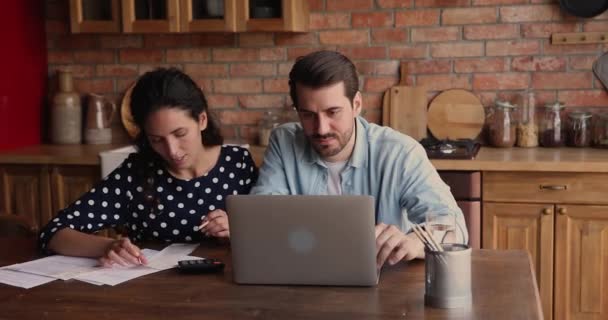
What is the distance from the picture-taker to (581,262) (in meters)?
3.19

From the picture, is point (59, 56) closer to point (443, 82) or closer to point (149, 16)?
point (149, 16)

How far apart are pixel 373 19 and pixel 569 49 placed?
0.93 metres

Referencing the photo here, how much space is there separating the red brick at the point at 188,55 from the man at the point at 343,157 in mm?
1732

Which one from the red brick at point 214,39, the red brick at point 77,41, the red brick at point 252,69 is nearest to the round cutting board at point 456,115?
the red brick at point 252,69

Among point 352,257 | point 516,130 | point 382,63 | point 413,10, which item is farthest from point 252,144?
point 352,257

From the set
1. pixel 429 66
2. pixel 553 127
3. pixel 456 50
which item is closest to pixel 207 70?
pixel 429 66

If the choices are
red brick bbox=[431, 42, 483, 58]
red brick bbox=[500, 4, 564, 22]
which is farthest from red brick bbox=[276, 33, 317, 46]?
red brick bbox=[500, 4, 564, 22]

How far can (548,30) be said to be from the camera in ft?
11.9

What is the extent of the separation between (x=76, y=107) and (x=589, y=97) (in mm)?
2602

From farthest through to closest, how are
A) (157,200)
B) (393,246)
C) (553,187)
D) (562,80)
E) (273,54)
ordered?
(273,54) < (562,80) < (553,187) < (157,200) < (393,246)

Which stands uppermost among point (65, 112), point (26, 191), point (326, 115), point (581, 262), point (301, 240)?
point (326, 115)

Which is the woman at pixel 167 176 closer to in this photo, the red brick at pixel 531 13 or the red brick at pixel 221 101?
the red brick at pixel 221 101

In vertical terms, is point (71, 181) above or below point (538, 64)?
below

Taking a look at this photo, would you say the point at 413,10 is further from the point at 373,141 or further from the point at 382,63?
the point at 373,141
